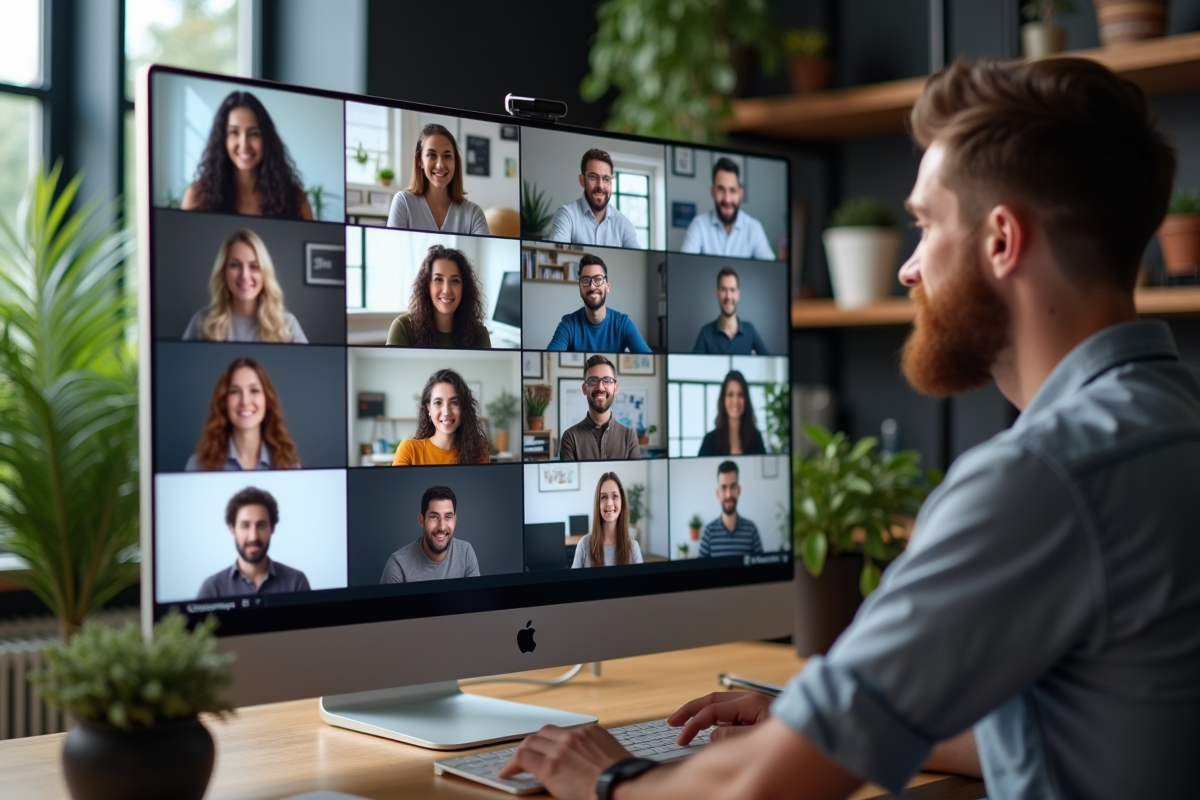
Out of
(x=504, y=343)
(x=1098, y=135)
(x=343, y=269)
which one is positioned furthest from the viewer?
(x=504, y=343)

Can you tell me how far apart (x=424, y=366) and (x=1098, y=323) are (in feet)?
2.21

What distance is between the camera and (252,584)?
1.20m

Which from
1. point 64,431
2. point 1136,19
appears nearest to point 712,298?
point 1136,19

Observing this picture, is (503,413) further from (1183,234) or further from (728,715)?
(1183,234)

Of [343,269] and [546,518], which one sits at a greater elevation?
[343,269]

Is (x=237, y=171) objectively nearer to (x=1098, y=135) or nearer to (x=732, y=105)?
(x=1098, y=135)

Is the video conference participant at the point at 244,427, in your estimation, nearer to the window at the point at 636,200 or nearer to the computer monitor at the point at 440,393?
the computer monitor at the point at 440,393

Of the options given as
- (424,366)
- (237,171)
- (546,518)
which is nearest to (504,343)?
(424,366)

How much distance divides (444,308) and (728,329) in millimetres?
433

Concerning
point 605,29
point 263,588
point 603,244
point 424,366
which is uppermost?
point 605,29

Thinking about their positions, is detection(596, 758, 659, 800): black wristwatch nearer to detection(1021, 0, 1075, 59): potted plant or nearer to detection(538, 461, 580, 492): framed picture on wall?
detection(538, 461, 580, 492): framed picture on wall

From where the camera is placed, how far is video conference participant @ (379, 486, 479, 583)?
4.28ft

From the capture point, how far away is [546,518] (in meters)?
1.41

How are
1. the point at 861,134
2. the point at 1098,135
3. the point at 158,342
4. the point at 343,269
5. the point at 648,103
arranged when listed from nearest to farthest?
the point at 1098,135, the point at 158,342, the point at 343,269, the point at 648,103, the point at 861,134
